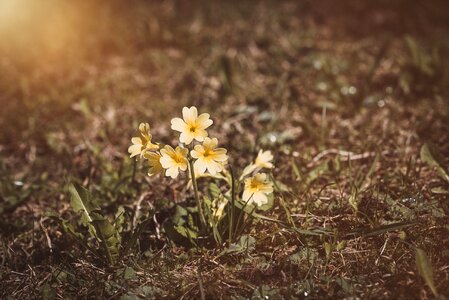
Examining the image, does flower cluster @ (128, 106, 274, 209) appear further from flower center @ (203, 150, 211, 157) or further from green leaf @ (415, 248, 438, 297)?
green leaf @ (415, 248, 438, 297)

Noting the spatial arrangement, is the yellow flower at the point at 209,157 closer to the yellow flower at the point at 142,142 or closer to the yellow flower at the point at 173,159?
the yellow flower at the point at 173,159

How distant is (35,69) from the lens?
13.1 ft

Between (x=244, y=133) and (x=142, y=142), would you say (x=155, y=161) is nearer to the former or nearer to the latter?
(x=142, y=142)

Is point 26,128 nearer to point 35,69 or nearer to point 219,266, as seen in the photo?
point 35,69

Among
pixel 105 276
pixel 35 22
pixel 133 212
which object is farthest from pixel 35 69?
pixel 105 276

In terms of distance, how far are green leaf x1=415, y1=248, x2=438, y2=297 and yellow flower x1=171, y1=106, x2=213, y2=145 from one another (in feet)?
3.72

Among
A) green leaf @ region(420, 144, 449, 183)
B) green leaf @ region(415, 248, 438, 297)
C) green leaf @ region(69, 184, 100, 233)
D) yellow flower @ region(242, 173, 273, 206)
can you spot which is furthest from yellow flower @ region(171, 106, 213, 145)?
green leaf @ region(420, 144, 449, 183)

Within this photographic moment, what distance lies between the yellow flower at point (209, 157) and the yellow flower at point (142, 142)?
0.23 m

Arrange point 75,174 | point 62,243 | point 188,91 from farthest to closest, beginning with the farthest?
point 188,91 < point 75,174 < point 62,243

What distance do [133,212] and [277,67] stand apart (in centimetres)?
208

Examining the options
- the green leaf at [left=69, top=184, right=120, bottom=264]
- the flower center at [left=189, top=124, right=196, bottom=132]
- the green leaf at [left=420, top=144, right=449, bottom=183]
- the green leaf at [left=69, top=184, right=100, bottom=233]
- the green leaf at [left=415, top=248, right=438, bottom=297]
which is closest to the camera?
the green leaf at [left=415, top=248, right=438, bottom=297]

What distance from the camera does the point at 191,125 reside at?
199 cm

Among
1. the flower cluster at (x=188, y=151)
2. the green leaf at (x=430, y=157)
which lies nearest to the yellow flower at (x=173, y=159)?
the flower cluster at (x=188, y=151)

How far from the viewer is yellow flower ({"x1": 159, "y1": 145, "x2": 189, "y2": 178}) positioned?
76.2 inches
